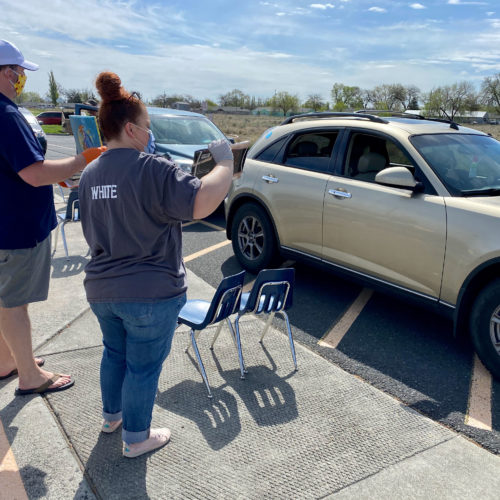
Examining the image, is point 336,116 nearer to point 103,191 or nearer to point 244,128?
point 103,191

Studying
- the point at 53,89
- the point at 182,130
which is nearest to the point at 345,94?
the point at 53,89

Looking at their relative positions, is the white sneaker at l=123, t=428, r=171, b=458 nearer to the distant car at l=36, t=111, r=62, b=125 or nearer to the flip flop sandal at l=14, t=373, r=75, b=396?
the flip flop sandal at l=14, t=373, r=75, b=396

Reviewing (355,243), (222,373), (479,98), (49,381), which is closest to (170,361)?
(222,373)

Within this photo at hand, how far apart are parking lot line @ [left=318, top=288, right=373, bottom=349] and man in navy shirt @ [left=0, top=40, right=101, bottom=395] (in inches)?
78.2

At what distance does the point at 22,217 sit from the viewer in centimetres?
276

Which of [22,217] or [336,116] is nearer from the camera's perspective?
[22,217]

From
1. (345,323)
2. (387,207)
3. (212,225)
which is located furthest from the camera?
(212,225)

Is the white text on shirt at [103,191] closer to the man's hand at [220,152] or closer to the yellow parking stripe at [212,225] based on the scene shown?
the man's hand at [220,152]

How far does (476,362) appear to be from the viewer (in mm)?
3713

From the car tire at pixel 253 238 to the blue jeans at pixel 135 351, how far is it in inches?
110

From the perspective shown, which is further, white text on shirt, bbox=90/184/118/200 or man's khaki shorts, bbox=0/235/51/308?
man's khaki shorts, bbox=0/235/51/308

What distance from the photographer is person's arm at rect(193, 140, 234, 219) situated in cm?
203

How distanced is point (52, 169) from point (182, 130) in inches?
281

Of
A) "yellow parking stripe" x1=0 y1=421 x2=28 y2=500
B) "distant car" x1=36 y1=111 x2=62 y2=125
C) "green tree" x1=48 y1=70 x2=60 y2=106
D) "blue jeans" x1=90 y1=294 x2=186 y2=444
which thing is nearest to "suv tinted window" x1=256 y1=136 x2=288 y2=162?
"blue jeans" x1=90 y1=294 x2=186 y2=444
